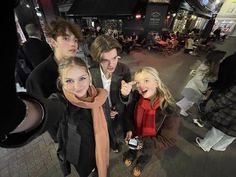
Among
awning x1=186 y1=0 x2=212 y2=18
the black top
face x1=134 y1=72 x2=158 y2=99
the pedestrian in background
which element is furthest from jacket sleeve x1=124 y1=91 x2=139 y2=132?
awning x1=186 y1=0 x2=212 y2=18

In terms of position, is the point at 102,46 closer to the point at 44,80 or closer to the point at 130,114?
the point at 44,80

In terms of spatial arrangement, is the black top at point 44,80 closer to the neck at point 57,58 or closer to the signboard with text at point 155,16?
the neck at point 57,58

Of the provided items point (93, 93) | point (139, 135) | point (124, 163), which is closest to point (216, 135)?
point (139, 135)

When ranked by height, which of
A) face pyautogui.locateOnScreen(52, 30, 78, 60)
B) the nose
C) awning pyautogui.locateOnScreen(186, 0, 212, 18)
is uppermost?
awning pyautogui.locateOnScreen(186, 0, 212, 18)

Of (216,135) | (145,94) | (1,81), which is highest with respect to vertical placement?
(1,81)

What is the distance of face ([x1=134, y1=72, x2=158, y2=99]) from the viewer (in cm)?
169

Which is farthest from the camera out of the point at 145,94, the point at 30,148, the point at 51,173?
the point at 30,148

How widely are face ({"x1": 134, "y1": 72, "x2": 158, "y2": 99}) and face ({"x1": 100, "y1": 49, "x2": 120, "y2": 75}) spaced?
1.22 feet

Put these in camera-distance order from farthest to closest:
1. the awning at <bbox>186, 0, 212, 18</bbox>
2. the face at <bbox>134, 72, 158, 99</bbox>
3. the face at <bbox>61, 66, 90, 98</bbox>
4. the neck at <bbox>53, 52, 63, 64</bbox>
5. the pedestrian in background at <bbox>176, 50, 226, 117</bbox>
A: the awning at <bbox>186, 0, 212, 18</bbox> → the pedestrian in background at <bbox>176, 50, 226, 117</bbox> → the neck at <bbox>53, 52, 63, 64</bbox> → the face at <bbox>134, 72, 158, 99</bbox> → the face at <bbox>61, 66, 90, 98</bbox>

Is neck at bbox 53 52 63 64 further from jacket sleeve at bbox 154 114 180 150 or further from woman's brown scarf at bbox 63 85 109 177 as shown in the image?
jacket sleeve at bbox 154 114 180 150

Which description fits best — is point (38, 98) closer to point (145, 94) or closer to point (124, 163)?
point (145, 94)

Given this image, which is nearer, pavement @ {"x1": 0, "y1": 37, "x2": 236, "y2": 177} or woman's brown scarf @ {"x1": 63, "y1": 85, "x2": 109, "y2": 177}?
woman's brown scarf @ {"x1": 63, "y1": 85, "x2": 109, "y2": 177}

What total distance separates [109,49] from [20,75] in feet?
9.33

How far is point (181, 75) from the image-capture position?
5.89m
